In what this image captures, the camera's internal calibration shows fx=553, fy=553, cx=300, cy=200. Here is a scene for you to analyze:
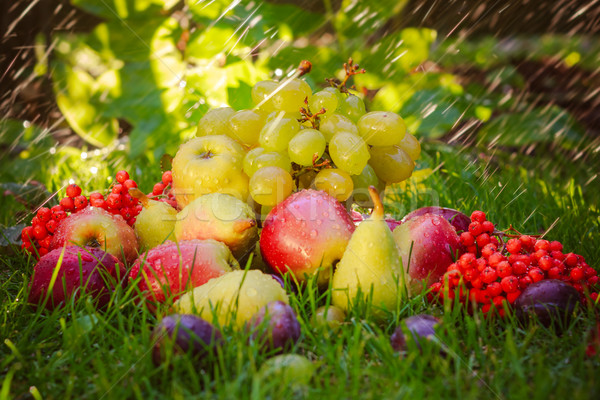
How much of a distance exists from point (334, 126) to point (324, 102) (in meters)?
0.08

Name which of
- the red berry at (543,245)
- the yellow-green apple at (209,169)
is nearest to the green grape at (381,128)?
the yellow-green apple at (209,169)

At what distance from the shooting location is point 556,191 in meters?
2.62

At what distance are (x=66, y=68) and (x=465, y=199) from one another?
2582 millimetres

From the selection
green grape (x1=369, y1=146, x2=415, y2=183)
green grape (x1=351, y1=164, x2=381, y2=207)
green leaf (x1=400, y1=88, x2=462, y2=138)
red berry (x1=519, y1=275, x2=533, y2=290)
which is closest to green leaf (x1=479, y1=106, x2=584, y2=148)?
green leaf (x1=400, y1=88, x2=462, y2=138)

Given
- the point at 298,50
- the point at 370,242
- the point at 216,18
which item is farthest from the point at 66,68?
→ the point at 370,242

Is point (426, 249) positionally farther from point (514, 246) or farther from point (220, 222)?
point (220, 222)

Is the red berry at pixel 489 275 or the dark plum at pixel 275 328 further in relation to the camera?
the red berry at pixel 489 275

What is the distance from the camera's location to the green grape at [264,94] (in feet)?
5.47

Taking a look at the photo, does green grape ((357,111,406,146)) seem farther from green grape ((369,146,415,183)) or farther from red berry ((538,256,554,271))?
red berry ((538,256,554,271))

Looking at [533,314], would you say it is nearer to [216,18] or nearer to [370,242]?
[370,242]

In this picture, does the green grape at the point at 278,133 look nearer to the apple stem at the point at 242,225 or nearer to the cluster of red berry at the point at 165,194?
the apple stem at the point at 242,225

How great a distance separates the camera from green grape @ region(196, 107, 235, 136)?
1.75 m

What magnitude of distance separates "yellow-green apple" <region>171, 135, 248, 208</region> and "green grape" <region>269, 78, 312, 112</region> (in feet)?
0.60

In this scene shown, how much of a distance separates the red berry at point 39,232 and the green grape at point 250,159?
67 cm
